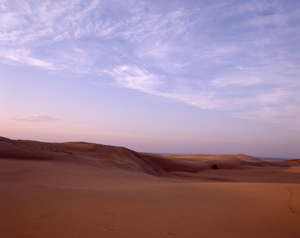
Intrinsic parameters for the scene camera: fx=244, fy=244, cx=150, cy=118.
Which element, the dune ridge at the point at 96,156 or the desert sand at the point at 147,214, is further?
the dune ridge at the point at 96,156

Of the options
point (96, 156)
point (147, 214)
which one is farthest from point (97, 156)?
point (147, 214)

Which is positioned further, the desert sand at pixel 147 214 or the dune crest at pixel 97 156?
the dune crest at pixel 97 156

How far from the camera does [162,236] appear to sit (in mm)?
3359

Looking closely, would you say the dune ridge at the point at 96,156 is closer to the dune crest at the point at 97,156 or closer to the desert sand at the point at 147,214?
the dune crest at the point at 97,156

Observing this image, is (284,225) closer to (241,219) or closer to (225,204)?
(241,219)

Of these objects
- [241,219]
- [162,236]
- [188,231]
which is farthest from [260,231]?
[162,236]

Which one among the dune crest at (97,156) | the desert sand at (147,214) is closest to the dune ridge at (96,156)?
the dune crest at (97,156)

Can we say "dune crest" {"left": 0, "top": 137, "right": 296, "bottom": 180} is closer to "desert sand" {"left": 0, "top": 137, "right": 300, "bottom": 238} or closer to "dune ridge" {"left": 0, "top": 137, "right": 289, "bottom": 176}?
"dune ridge" {"left": 0, "top": 137, "right": 289, "bottom": 176}

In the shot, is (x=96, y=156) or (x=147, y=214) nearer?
(x=147, y=214)

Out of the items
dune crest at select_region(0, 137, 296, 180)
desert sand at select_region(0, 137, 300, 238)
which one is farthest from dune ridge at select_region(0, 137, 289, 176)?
desert sand at select_region(0, 137, 300, 238)

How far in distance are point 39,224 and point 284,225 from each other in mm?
3877

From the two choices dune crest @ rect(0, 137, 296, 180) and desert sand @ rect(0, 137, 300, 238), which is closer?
desert sand @ rect(0, 137, 300, 238)

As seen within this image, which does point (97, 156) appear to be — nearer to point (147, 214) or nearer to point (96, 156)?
point (96, 156)

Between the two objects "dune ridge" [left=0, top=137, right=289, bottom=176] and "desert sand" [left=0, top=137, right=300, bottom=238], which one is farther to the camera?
"dune ridge" [left=0, top=137, right=289, bottom=176]
